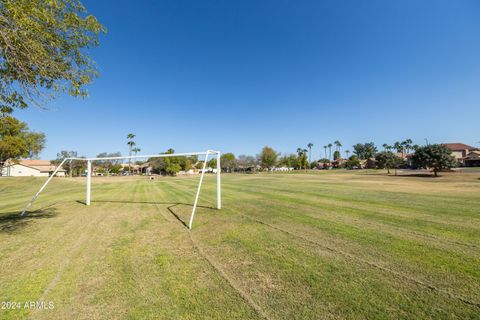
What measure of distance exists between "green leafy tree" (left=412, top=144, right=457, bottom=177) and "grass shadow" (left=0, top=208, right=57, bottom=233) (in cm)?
5270

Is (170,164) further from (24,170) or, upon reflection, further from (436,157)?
(436,157)

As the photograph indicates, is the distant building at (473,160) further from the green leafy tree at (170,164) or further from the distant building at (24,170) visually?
the distant building at (24,170)

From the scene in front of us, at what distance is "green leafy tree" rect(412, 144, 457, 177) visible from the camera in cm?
3866

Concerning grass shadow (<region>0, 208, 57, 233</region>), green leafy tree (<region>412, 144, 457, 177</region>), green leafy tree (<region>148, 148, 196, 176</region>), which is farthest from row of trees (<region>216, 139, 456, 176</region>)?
grass shadow (<region>0, 208, 57, 233</region>)

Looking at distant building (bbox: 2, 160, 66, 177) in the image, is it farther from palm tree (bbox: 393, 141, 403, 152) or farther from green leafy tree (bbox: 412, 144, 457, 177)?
palm tree (bbox: 393, 141, 403, 152)

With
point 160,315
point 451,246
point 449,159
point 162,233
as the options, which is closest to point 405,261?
point 451,246

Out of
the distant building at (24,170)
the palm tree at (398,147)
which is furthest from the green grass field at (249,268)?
the palm tree at (398,147)

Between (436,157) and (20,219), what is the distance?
54076 mm

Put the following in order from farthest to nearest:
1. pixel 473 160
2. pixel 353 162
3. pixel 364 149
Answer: pixel 364 149
pixel 353 162
pixel 473 160

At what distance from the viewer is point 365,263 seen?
4.92 meters

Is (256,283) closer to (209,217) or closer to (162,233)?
(162,233)

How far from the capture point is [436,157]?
3919cm

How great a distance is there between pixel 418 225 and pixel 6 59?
14.0 meters

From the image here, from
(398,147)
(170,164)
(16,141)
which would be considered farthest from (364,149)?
(16,141)
